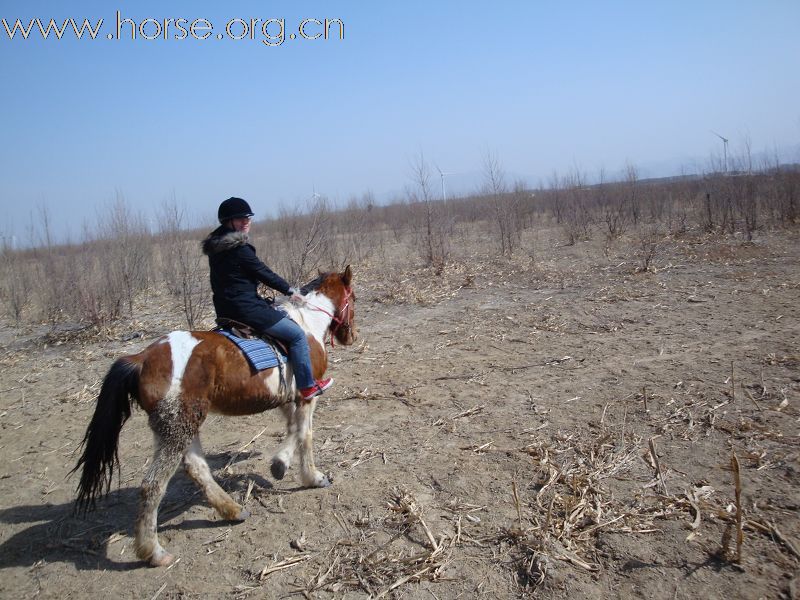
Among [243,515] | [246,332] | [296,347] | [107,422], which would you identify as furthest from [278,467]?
[107,422]

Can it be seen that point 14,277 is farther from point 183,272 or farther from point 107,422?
point 107,422

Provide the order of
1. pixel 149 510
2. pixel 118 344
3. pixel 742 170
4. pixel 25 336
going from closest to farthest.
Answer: pixel 149 510, pixel 118 344, pixel 25 336, pixel 742 170

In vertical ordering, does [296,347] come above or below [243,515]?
above

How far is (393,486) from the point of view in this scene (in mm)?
4070

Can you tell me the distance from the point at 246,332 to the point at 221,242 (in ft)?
2.27

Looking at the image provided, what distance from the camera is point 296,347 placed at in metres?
4.09

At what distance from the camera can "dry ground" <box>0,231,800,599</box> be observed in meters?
3.11

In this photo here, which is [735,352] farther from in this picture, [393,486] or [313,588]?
[313,588]

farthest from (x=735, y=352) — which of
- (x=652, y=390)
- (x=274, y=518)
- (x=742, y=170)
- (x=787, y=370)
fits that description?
(x=742, y=170)

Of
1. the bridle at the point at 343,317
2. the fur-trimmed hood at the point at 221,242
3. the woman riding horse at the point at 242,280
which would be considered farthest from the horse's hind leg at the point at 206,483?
the bridle at the point at 343,317

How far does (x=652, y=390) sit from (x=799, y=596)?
2.91 m

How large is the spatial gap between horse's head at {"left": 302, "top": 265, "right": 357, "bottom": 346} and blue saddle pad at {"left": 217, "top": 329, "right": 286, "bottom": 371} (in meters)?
0.81

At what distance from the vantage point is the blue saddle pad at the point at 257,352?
3.82 m

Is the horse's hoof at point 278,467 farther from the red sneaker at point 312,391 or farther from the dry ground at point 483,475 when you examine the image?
the red sneaker at point 312,391
